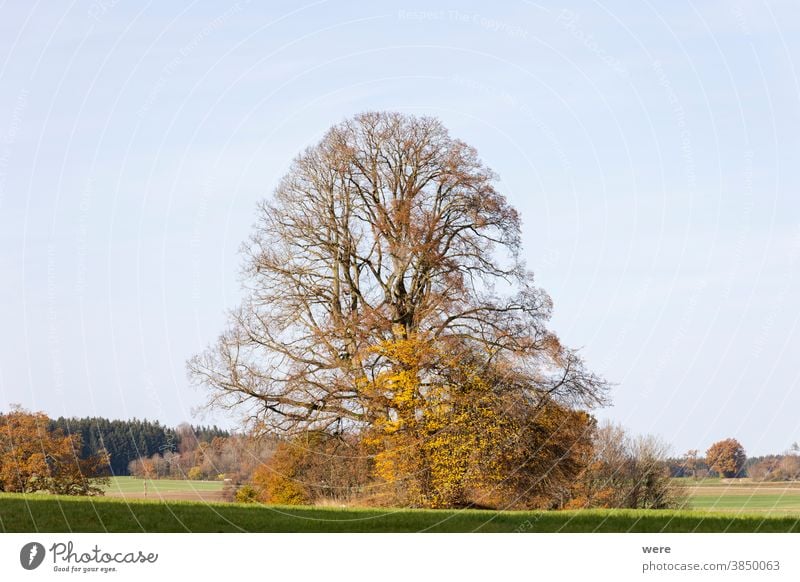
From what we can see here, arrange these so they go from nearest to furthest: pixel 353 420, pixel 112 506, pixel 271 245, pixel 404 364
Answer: pixel 112 506 < pixel 404 364 < pixel 353 420 < pixel 271 245

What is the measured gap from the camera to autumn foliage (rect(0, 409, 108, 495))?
47125 mm

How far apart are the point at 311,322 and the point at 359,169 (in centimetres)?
608

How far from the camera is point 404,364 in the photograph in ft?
117

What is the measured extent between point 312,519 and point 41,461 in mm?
30170

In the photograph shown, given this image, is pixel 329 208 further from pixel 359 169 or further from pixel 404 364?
pixel 404 364

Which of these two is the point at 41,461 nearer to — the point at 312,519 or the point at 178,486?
the point at 178,486

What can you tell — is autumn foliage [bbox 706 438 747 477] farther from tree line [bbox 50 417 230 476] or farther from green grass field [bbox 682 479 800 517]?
tree line [bbox 50 417 230 476]

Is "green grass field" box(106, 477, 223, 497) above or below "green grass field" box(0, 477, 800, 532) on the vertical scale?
above

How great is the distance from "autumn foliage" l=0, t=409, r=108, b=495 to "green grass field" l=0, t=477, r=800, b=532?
2173 centimetres

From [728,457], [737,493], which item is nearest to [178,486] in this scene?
[728,457]
